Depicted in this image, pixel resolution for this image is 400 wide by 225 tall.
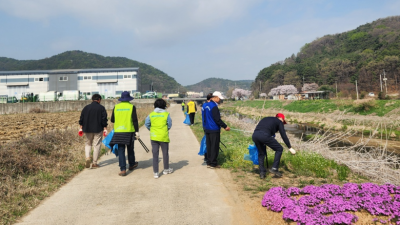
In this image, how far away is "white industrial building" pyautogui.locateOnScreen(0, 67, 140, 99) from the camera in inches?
2537

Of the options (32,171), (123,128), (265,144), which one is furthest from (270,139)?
(32,171)

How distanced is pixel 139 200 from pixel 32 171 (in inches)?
129

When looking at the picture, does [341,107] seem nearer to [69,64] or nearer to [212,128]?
[212,128]

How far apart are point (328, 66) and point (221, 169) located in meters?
97.2

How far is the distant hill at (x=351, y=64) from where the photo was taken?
68156mm

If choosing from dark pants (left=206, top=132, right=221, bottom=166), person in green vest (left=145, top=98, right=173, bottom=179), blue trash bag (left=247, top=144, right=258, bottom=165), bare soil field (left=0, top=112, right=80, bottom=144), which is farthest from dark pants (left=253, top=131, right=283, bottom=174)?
bare soil field (left=0, top=112, right=80, bottom=144)

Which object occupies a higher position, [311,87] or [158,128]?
[311,87]

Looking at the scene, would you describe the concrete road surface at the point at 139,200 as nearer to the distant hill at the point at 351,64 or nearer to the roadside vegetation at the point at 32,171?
the roadside vegetation at the point at 32,171

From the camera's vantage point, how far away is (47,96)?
48094 mm

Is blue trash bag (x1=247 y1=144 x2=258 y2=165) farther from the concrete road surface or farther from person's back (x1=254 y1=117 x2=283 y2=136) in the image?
the concrete road surface

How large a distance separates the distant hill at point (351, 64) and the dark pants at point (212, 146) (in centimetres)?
6439

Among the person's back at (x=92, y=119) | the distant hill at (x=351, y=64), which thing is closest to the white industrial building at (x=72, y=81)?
the distant hill at (x=351, y=64)

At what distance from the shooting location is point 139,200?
4492 mm

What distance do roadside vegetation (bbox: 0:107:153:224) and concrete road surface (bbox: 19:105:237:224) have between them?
0.21 metres
